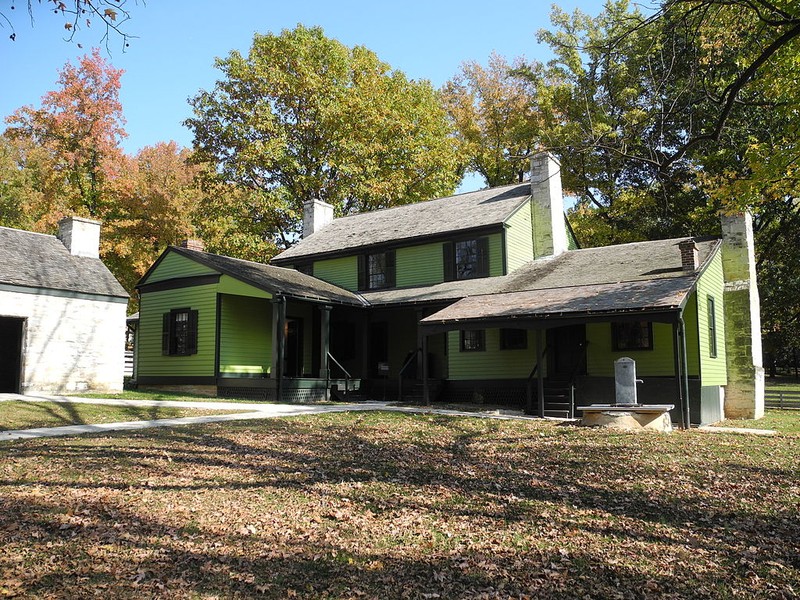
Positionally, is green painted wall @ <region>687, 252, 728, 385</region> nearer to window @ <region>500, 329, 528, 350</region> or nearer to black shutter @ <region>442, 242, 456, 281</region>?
window @ <region>500, 329, 528, 350</region>

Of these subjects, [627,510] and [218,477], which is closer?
[627,510]

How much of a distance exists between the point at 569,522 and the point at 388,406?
38.3 feet

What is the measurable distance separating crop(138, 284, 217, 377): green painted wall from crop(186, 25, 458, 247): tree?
29.7ft

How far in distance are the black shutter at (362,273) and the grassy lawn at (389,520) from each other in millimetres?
13707

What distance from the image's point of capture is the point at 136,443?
9.95 metres

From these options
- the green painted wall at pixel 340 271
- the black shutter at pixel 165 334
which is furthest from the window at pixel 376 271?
the black shutter at pixel 165 334

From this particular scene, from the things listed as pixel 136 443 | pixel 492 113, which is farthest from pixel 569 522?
pixel 492 113

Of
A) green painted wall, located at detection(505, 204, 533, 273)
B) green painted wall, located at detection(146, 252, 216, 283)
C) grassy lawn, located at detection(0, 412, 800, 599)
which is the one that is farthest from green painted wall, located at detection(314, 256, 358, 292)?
grassy lawn, located at detection(0, 412, 800, 599)

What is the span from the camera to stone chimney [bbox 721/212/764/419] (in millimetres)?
19312

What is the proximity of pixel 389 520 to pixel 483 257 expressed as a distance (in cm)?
1605

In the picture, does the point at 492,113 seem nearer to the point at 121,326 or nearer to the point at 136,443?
the point at 121,326

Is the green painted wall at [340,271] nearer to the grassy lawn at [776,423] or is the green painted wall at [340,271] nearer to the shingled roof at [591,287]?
the shingled roof at [591,287]

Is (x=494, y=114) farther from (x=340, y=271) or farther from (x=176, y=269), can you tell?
(x=176, y=269)

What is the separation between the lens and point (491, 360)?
781 inches
